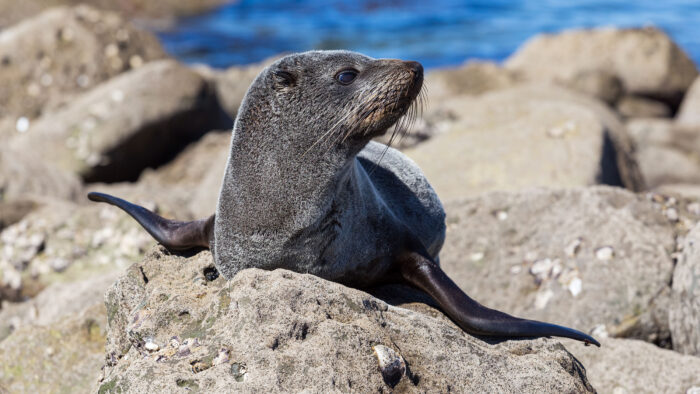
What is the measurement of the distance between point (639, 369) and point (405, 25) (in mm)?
26390

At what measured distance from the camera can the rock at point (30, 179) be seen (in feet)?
34.2

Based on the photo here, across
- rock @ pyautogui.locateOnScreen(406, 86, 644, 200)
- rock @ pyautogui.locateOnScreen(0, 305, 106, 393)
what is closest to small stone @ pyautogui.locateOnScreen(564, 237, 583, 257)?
rock @ pyautogui.locateOnScreen(406, 86, 644, 200)

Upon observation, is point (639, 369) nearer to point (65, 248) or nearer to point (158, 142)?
point (65, 248)

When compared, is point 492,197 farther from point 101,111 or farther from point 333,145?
point 101,111

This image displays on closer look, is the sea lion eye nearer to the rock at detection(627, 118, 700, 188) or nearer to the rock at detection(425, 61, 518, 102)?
the rock at detection(627, 118, 700, 188)

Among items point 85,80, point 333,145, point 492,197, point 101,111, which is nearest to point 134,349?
point 333,145

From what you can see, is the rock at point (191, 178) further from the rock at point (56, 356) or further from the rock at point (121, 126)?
the rock at point (56, 356)

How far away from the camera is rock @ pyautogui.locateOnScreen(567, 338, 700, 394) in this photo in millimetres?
5227

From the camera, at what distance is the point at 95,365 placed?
5820 mm

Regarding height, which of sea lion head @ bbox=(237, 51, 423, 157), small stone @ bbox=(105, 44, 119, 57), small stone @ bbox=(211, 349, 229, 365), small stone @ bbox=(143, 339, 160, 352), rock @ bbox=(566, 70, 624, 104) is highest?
sea lion head @ bbox=(237, 51, 423, 157)

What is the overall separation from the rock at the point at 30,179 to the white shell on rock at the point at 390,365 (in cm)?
747

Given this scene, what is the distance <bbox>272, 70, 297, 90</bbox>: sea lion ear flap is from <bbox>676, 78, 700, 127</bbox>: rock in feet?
43.6

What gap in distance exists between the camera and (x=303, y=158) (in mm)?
4617

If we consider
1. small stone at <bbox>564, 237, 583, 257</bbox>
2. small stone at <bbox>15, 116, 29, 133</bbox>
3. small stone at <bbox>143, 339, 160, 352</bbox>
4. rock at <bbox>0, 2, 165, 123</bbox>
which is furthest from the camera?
rock at <bbox>0, 2, 165, 123</bbox>
